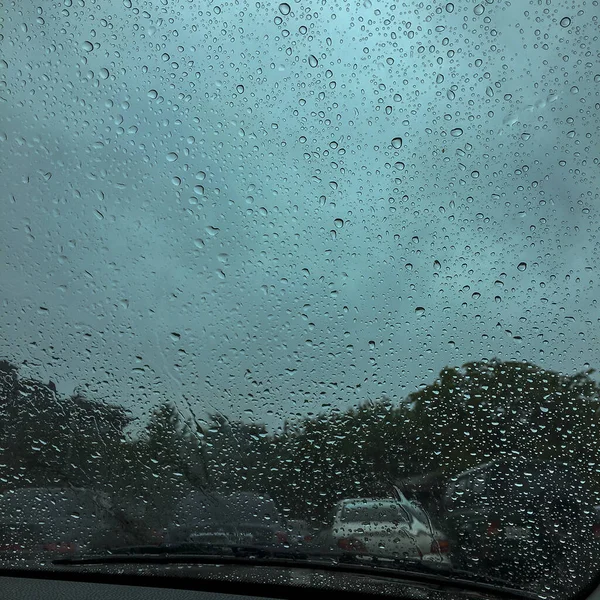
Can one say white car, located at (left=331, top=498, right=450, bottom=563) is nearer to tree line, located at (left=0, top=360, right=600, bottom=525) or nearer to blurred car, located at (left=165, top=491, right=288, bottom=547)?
tree line, located at (left=0, top=360, right=600, bottom=525)

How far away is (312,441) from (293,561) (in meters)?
0.79

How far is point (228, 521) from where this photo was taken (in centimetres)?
378

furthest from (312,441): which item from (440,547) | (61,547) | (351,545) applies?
(61,547)

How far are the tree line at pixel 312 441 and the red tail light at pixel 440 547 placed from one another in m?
0.34

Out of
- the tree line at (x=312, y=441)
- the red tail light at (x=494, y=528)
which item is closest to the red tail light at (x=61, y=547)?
the tree line at (x=312, y=441)

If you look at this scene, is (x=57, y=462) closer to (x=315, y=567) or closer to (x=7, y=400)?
(x=7, y=400)

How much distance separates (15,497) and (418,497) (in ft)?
8.21

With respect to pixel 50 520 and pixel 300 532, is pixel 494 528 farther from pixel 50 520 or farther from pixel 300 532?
pixel 50 520

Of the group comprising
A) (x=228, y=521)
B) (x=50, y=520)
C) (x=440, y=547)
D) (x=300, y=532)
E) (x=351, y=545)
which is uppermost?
(x=50, y=520)

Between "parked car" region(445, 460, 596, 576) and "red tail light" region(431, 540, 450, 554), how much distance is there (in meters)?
0.05

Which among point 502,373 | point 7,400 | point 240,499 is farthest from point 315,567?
point 7,400

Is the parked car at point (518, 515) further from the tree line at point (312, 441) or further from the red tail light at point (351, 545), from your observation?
the red tail light at point (351, 545)

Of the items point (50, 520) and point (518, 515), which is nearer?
point (518, 515)

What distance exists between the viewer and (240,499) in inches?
152
